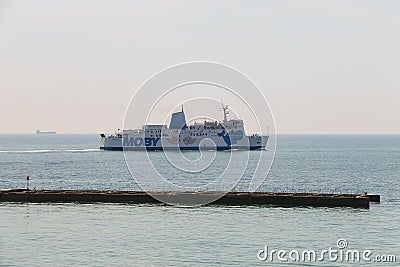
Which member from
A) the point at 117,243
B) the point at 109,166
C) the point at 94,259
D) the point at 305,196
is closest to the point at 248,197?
the point at 305,196

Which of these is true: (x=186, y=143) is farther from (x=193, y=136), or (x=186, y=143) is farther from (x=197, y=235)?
(x=197, y=235)

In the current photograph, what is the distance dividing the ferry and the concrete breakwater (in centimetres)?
10168

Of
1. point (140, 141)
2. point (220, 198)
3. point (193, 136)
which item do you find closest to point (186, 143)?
point (193, 136)

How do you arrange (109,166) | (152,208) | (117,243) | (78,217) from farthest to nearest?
(109,166) < (152,208) < (78,217) < (117,243)

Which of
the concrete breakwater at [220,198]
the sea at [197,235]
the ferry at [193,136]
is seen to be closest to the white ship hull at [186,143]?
the ferry at [193,136]

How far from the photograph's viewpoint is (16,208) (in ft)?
190

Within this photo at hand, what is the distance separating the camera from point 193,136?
167250 millimetres

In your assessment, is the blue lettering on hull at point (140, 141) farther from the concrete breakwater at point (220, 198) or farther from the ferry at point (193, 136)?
the concrete breakwater at point (220, 198)

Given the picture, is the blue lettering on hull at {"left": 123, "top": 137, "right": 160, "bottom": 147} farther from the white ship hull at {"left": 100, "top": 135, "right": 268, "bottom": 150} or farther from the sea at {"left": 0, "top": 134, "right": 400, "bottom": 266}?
the sea at {"left": 0, "top": 134, "right": 400, "bottom": 266}

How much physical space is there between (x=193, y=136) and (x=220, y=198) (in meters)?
107

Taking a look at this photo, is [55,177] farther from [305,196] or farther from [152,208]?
[305,196]

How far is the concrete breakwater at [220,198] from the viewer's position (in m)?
58.2

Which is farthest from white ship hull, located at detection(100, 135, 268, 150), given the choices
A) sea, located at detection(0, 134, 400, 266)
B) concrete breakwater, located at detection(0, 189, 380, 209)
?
concrete breakwater, located at detection(0, 189, 380, 209)

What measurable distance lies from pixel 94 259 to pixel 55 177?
207ft
